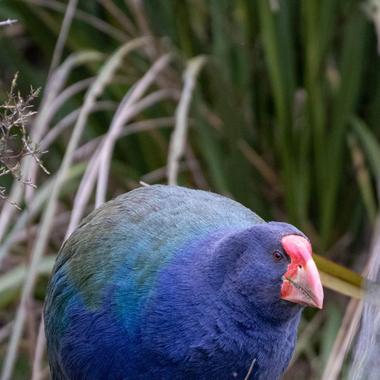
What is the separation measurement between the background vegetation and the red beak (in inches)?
42.7

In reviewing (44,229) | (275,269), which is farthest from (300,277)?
(44,229)

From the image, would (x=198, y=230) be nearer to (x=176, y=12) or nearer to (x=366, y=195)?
(x=366, y=195)

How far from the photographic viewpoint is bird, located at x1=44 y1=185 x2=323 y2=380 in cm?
210

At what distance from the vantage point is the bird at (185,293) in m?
2.10

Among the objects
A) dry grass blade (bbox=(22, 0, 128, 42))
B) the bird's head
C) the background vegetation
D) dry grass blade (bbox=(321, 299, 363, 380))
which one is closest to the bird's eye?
the bird's head

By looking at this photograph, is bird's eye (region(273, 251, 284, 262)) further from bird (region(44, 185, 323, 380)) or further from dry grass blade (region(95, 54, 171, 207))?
dry grass blade (region(95, 54, 171, 207))

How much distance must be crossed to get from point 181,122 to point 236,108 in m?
0.38

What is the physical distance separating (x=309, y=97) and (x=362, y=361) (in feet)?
6.07

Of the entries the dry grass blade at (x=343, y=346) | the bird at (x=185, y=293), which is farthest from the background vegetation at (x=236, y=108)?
the bird at (x=185, y=293)

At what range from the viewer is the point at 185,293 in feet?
7.13

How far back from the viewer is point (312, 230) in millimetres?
3416

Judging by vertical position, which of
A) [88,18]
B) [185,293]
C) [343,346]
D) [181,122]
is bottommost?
[343,346]

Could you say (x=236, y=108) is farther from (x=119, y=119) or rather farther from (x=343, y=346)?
(x=343, y=346)

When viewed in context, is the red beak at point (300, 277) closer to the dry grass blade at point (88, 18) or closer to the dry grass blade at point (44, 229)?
the dry grass blade at point (44, 229)
